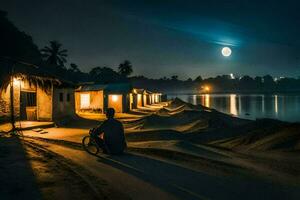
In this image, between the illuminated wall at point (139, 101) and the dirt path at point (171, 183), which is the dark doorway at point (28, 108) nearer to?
the dirt path at point (171, 183)

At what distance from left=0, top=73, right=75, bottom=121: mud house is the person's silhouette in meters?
14.1

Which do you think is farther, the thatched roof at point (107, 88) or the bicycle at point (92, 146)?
the thatched roof at point (107, 88)

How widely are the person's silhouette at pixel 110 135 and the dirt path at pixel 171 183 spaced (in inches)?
44.3

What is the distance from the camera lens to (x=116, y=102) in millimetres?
42312

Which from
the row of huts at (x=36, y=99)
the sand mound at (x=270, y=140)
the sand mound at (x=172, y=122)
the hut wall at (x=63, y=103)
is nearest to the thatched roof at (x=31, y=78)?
the row of huts at (x=36, y=99)

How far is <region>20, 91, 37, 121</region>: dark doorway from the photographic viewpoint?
25656 mm

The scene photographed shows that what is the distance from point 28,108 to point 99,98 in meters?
13.5

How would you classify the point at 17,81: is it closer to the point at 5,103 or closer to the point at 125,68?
the point at 5,103

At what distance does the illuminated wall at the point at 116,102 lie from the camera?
138 feet

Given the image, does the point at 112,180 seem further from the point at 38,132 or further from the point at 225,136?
the point at 38,132

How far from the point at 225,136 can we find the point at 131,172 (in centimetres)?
1015

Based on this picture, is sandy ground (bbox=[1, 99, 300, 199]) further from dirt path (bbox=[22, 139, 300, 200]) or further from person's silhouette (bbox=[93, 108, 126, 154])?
person's silhouette (bbox=[93, 108, 126, 154])

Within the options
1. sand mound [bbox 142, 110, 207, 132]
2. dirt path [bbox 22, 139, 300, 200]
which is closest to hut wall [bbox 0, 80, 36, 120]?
sand mound [bbox 142, 110, 207, 132]

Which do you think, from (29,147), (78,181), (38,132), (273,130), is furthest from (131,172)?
(38,132)
